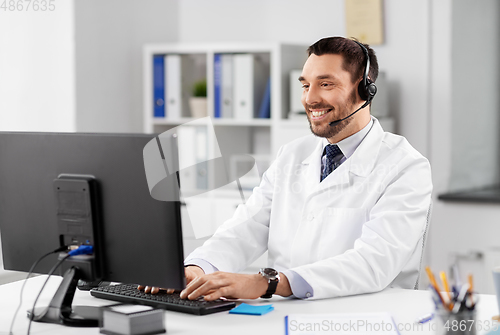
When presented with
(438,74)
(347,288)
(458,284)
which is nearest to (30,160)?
(347,288)

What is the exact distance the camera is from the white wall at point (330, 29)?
3.16 meters

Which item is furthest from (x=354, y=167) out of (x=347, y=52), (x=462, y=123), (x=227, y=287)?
(x=462, y=123)

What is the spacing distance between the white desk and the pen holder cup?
0.14m

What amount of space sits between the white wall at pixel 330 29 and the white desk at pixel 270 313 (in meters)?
1.77

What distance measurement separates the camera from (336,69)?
6.17 feet

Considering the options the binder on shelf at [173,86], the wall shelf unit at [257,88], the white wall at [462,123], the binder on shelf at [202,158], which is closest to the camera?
the binder on shelf at [202,158]

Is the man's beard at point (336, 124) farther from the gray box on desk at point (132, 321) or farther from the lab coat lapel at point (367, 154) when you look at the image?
the gray box on desk at point (132, 321)

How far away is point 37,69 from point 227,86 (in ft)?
3.10

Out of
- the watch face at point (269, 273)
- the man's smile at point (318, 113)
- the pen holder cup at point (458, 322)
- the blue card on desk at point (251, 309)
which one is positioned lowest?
the blue card on desk at point (251, 309)

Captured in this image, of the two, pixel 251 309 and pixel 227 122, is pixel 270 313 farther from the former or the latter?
pixel 227 122

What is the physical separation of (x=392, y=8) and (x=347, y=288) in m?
2.06

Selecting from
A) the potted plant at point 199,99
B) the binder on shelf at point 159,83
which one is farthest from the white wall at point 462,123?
the binder on shelf at point 159,83

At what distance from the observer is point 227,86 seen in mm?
3295

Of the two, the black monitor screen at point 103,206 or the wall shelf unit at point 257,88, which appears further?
the wall shelf unit at point 257,88
